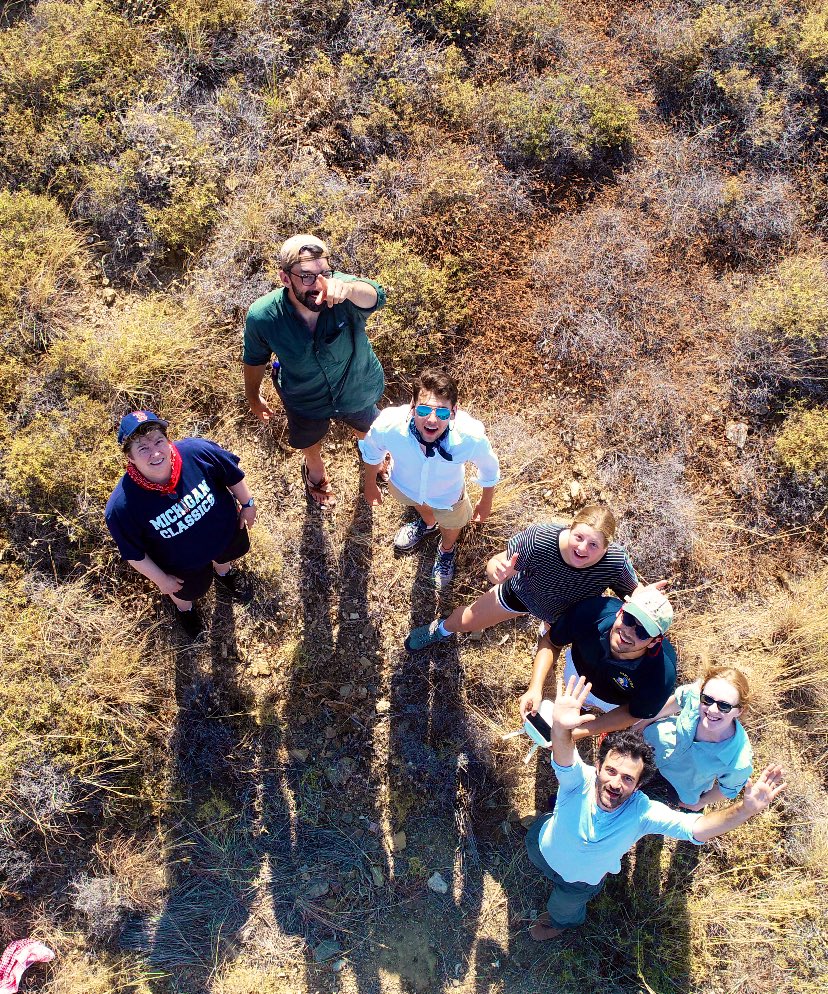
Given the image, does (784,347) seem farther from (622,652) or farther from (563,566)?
(622,652)

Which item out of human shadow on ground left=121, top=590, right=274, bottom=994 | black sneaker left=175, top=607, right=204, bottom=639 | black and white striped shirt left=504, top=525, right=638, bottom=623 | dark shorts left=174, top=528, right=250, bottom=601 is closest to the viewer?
black and white striped shirt left=504, top=525, right=638, bottom=623

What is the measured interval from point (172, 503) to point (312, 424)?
1.09 meters

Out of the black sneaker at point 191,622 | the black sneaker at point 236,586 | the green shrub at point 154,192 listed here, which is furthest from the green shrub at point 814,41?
the black sneaker at point 191,622

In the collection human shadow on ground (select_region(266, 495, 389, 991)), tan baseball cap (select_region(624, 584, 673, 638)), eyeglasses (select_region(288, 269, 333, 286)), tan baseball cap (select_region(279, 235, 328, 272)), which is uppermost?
tan baseball cap (select_region(279, 235, 328, 272))

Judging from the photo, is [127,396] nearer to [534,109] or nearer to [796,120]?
[534,109]

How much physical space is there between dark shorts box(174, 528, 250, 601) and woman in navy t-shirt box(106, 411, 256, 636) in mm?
25

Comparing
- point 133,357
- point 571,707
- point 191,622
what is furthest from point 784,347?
point 133,357

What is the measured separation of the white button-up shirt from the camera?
12.9ft

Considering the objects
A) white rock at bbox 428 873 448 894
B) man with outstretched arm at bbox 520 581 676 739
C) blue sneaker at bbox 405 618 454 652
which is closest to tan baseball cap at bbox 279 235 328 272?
man with outstretched arm at bbox 520 581 676 739

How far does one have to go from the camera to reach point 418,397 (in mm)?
3775

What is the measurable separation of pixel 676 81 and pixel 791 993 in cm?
719

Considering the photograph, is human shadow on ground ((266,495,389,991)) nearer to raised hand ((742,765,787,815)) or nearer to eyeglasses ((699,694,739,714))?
eyeglasses ((699,694,739,714))

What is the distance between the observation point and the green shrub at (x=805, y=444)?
5.39 metres

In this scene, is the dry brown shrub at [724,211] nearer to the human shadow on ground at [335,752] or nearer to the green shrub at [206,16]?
the human shadow on ground at [335,752]
